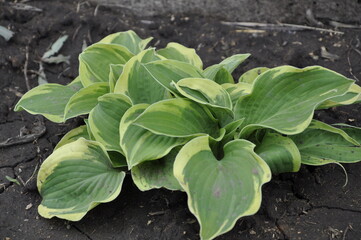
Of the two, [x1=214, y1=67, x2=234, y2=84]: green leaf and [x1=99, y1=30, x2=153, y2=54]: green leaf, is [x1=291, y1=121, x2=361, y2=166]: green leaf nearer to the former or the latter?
[x1=214, y1=67, x2=234, y2=84]: green leaf

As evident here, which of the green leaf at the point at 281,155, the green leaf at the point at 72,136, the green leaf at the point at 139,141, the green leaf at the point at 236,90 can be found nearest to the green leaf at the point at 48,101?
the green leaf at the point at 72,136

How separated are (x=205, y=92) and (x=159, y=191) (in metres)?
0.51

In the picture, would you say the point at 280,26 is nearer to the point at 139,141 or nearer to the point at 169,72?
the point at 169,72

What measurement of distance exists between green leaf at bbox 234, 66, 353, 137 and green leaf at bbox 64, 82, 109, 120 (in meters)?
0.69

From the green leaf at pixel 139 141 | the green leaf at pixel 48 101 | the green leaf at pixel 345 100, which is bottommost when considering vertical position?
the green leaf at pixel 48 101

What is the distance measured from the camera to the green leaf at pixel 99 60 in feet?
8.23

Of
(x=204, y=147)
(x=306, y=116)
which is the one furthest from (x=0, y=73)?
(x=306, y=116)

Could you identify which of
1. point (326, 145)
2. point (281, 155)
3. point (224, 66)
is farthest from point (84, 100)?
point (326, 145)

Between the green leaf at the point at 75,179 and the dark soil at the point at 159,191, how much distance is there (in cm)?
11

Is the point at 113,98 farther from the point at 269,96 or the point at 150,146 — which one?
the point at 269,96

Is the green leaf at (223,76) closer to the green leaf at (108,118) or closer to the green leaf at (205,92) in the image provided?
the green leaf at (205,92)

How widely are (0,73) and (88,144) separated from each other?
125cm

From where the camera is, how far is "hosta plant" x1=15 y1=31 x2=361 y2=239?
202 centimetres

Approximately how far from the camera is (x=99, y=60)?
253cm
